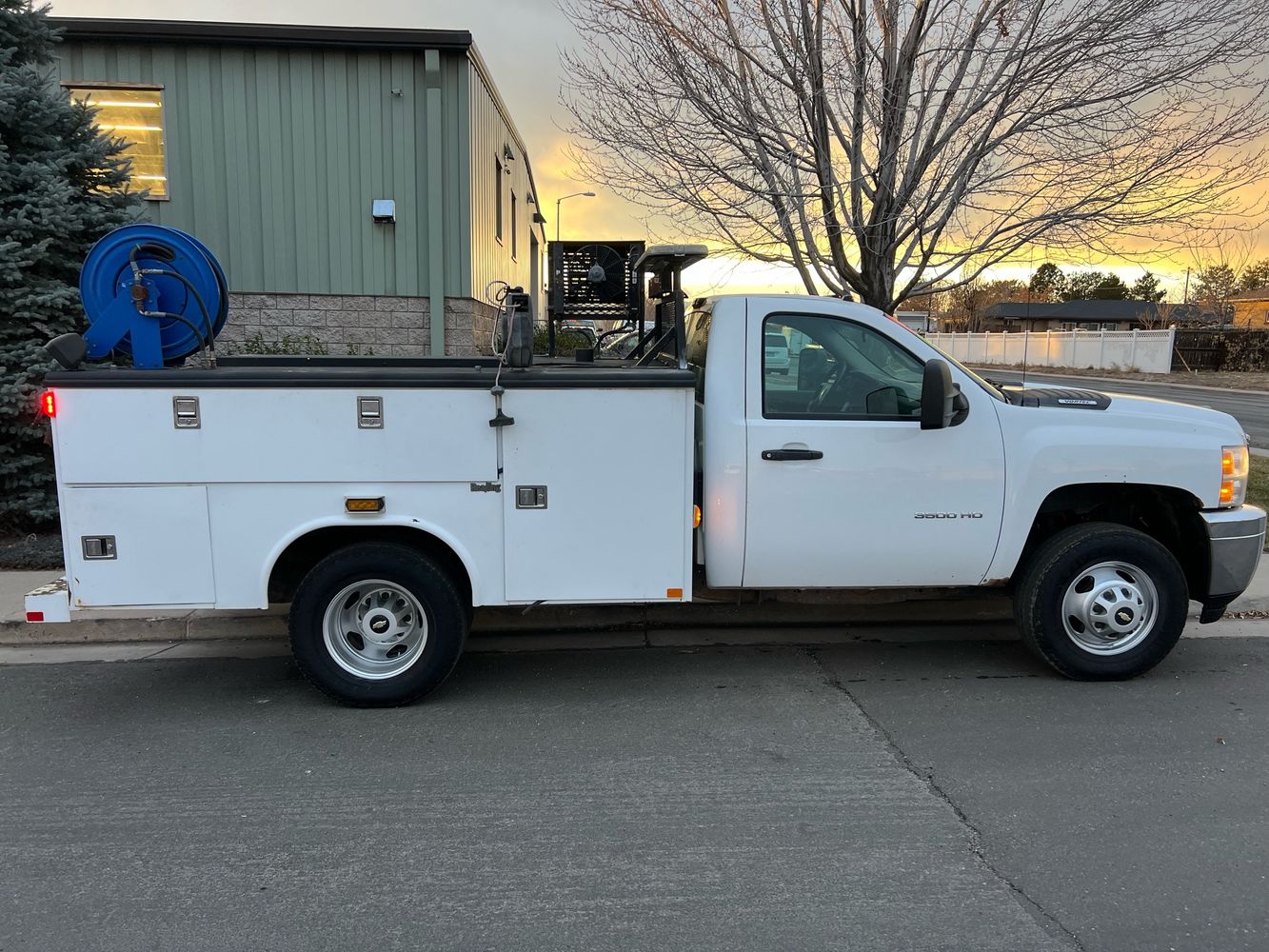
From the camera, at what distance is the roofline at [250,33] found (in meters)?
10.5

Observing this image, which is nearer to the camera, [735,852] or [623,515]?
[735,852]

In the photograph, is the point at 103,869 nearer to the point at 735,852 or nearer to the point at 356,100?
the point at 735,852

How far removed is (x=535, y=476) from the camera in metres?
4.40

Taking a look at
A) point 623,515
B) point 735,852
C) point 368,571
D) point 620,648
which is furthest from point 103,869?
point 620,648

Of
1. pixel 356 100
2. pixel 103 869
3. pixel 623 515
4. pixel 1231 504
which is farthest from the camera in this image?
pixel 356 100

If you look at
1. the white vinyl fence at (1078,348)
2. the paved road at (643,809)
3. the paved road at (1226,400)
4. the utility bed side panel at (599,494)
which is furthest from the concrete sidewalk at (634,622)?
the white vinyl fence at (1078,348)

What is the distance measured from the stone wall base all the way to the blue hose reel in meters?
6.70

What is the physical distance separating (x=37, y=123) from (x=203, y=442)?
5.10 m

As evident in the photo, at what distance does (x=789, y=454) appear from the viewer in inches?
177

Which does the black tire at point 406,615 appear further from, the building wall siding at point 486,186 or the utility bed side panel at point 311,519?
the building wall siding at point 486,186

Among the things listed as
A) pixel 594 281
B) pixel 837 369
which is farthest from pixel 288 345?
pixel 837 369

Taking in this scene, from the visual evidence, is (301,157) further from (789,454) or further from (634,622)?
(789,454)

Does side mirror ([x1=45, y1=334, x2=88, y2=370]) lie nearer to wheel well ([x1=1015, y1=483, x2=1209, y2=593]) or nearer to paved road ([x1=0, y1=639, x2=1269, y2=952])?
paved road ([x1=0, y1=639, x2=1269, y2=952])

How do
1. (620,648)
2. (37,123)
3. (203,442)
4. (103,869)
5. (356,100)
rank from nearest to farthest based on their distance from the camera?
(103,869) < (203,442) < (620,648) < (37,123) < (356,100)
